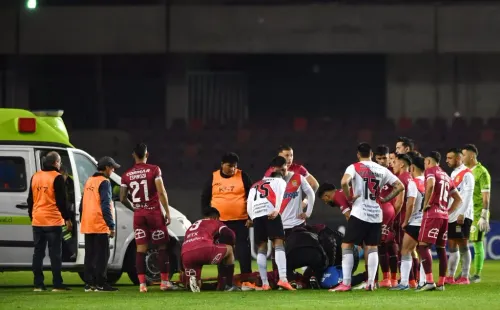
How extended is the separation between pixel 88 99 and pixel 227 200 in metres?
17.7

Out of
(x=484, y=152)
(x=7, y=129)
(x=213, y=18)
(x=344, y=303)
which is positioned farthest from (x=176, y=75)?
(x=344, y=303)

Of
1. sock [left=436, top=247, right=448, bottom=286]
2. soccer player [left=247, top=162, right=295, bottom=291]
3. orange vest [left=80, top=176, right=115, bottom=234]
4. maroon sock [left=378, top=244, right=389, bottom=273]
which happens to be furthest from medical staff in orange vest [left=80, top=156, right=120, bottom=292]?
sock [left=436, top=247, right=448, bottom=286]

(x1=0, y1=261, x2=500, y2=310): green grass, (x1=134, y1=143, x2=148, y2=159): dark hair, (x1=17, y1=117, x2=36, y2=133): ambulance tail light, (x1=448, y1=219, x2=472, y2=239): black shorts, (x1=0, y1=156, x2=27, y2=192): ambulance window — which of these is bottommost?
(x1=0, y1=261, x2=500, y2=310): green grass

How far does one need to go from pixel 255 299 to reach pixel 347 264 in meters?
1.53

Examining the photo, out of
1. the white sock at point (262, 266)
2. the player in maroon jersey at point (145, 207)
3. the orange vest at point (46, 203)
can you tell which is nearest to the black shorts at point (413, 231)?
the white sock at point (262, 266)

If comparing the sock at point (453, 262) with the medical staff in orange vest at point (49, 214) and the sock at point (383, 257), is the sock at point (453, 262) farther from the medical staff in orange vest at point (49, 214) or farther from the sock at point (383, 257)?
the medical staff in orange vest at point (49, 214)

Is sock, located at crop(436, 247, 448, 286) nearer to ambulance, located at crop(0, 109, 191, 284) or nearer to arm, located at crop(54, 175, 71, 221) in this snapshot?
ambulance, located at crop(0, 109, 191, 284)

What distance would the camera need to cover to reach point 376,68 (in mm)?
35188

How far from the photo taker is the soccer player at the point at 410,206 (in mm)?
15984

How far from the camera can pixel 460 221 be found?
58.2ft

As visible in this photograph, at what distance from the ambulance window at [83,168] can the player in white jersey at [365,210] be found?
406 cm

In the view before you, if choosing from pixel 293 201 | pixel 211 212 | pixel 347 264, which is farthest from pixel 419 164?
pixel 211 212

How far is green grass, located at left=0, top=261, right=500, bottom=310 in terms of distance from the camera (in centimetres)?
1349

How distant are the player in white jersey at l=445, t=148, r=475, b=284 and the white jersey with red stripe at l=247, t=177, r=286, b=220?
2824 mm
